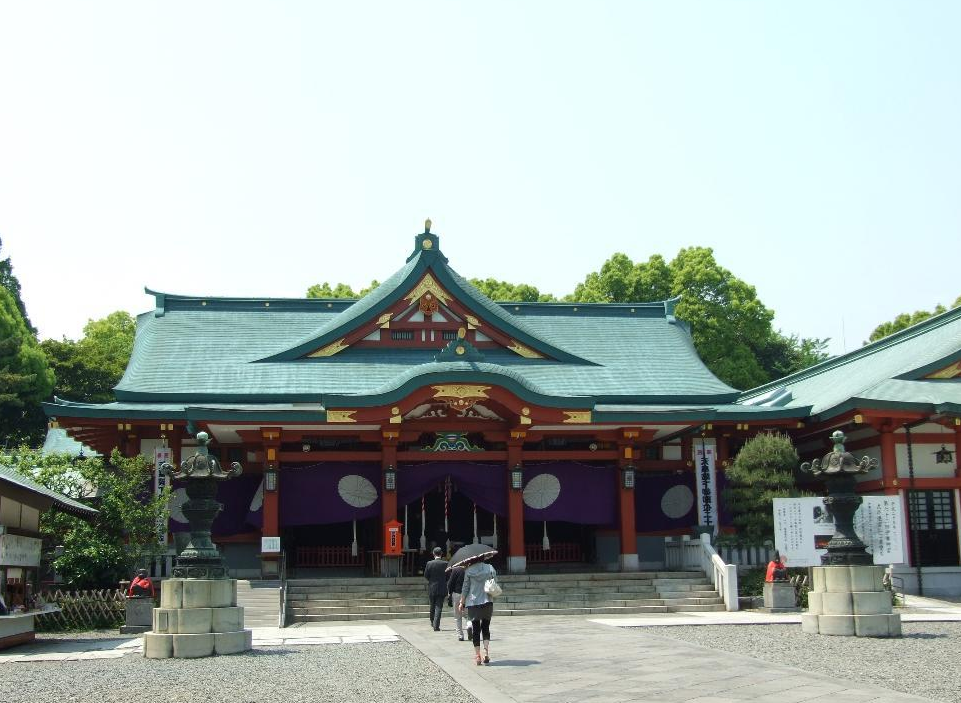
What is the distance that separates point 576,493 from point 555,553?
7.05 feet

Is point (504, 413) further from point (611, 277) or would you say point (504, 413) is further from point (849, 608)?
point (611, 277)

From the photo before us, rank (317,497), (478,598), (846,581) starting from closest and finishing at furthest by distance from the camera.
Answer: (478,598) < (846,581) < (317,497)

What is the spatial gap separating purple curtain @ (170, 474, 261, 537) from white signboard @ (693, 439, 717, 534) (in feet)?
35.9

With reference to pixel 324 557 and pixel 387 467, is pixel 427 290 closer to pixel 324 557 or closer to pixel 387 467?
pixel 387 467

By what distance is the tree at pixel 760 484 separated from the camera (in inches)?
909

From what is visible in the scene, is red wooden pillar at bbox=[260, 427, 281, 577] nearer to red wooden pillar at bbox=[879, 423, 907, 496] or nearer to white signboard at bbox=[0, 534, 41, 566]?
white signboard at bbox=[0, 534, 41, 566]

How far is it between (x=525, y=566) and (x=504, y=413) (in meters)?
3.67

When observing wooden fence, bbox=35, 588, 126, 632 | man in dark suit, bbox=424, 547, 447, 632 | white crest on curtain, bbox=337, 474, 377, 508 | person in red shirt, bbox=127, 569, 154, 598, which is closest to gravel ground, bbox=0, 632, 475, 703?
man in dark suit, bbox=424, 547, 447, 632

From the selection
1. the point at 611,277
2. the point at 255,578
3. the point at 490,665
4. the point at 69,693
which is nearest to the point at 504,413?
the point at 255,578

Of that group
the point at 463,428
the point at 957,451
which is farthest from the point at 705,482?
the point at 463,428

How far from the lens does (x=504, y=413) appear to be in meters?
24.9

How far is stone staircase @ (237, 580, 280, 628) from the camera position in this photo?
19958 millimetres

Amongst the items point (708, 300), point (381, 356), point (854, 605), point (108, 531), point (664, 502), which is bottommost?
point (854, 605)

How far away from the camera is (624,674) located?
11.6m
